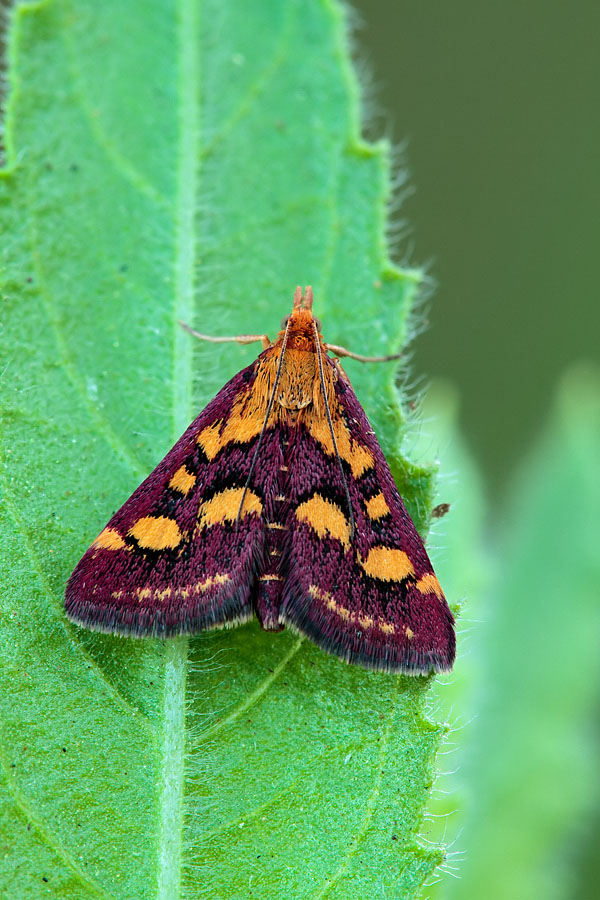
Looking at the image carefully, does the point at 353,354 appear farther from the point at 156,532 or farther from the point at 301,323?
the point at 156,532

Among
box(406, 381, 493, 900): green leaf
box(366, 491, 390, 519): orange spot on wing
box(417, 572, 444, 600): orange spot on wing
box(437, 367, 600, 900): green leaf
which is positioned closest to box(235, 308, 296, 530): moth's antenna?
box(366, 491, 390, 519): orange spot on wing

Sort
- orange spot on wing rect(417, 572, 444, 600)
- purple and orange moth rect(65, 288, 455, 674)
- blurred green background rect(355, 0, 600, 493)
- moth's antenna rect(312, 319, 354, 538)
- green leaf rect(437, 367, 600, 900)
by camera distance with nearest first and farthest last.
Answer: purple and orange moth rect(65, 288, 455, 674), orange spot on wing rect(417, 572, 444, 600), moth's antenna rect(312, 319, 354, 538), green leaf rect(437, 367, 600, 900), blurred green background rect(355, 0, 600, 493)

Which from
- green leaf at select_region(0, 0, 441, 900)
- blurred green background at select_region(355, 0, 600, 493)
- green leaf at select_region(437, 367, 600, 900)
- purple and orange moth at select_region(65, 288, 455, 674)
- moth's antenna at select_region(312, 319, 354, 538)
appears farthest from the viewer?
blurred green background at select_region(355, 0, 600, 493)

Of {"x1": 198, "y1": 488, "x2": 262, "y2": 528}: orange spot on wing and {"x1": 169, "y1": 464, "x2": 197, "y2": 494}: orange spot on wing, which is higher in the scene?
{"x1": 169, "y1": 464, "x2": 197, "y2": 494}: orange spot on wing

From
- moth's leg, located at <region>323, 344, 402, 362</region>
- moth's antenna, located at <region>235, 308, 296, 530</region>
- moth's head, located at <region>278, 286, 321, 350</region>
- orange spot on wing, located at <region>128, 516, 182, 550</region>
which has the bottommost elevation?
orange spot on wing, located at <region>128, 516, 182, 550</region>

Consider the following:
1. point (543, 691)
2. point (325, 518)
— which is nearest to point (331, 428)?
point (325, 518)

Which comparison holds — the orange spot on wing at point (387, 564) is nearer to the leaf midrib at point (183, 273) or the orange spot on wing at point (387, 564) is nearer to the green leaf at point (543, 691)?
the leaf midrib at point (183, 273)

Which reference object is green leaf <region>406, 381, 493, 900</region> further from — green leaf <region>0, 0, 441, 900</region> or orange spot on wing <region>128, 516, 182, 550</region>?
orange spot on wing <region>128, 516, 182, 550</region>
